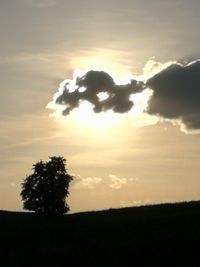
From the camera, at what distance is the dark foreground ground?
49.0 meters

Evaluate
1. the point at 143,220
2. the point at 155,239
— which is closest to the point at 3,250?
the point at 155,239

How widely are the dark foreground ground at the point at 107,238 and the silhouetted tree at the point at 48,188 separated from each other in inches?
104

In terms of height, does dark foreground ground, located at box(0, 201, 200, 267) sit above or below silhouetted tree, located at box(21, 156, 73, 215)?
below

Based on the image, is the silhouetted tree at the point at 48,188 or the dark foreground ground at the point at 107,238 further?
the silhouetted tree at the point at 48,188

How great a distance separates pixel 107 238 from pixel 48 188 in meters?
29.2

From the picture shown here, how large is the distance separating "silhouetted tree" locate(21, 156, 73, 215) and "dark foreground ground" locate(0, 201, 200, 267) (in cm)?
264

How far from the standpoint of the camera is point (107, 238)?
60.6 metres

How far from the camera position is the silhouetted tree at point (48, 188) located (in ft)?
289

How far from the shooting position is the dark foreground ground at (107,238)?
49031mm

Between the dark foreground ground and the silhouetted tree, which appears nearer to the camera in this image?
the dark foreground ground

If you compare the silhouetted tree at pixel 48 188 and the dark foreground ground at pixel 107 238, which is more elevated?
the silhouetted tree at pixel 48 188

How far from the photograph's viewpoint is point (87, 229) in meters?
69.8

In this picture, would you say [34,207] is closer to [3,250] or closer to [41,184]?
[41,184]

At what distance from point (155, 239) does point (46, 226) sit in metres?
21.4
